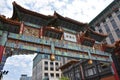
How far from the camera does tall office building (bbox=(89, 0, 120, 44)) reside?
2578 centimetres

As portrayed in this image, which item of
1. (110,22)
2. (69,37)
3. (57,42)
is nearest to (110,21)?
(110,22)

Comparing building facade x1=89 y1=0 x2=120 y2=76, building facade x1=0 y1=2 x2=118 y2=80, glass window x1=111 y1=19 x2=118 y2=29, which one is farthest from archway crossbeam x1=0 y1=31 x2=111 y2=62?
glass window x1=111 y1=19 x2=118 y2=29

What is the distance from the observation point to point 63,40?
34.3ft

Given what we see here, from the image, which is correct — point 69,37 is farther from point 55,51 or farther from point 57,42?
point 55,51

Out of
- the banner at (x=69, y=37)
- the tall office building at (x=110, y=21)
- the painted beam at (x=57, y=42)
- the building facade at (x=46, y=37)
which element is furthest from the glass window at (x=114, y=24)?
the banner at (x=69, y=37)

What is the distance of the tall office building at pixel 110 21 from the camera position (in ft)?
84.6

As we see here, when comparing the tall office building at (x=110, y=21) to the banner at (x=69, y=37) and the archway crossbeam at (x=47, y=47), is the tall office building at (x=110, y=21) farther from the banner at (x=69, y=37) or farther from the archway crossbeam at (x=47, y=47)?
the banner at (x=69, y=37)

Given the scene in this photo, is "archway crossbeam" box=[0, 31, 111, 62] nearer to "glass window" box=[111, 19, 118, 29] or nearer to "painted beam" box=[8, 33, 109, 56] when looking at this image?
"painted beam" box=[8, 33, 109, 56]

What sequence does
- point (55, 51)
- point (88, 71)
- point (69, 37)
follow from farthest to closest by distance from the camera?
point (88, 71), point (69, 37), point (55, 51)

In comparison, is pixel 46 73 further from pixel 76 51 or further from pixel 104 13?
pixel 76 51

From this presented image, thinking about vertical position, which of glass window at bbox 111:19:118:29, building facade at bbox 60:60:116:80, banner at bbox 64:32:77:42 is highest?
glass window at bbox 111:19:118:29

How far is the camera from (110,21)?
27875 millimetres

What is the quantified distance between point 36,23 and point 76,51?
4.13 metres

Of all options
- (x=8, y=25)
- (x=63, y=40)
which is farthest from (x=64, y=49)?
(x=8, y=25)
